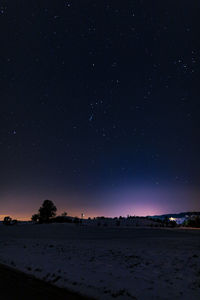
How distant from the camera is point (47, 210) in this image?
85.9 metres

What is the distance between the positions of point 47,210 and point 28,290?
80.1 metres

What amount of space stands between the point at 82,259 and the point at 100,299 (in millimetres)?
6818

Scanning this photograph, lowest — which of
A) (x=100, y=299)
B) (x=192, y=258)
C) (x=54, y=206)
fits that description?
(x=100, y=299)

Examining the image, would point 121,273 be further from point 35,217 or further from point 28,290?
point 35,217

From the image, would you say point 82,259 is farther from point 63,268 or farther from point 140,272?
point 140,272

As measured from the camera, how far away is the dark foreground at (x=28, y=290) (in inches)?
308

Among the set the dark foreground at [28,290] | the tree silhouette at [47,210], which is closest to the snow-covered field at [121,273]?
the dark foreground at [28,290]

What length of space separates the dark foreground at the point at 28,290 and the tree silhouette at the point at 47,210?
77.3 metres

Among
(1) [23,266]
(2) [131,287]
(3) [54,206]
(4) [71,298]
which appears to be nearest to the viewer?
(4) [71,298]

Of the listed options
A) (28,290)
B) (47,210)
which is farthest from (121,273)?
(47,210)

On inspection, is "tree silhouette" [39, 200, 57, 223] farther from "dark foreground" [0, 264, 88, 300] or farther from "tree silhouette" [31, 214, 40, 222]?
"dark foreground" [0, 264, 88, 300]

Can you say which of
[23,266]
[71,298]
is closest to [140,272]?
[71,298]

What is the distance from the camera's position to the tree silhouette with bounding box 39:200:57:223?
85.4m

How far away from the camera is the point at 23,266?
1311 cm
